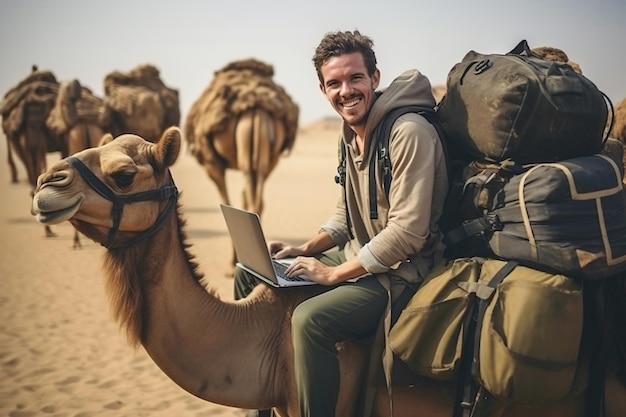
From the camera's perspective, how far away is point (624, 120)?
3639 mm

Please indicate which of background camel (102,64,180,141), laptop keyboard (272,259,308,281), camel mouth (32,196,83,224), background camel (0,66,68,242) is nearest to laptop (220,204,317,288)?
laptop keyboard (272,259,308,281)

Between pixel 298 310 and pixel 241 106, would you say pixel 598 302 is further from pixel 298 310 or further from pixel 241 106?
Result: pixel 241 106

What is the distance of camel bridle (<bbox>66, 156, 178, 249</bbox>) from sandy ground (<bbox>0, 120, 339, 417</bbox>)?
0.20 metres

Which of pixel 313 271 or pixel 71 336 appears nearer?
pixel 313 271

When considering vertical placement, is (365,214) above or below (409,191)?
below

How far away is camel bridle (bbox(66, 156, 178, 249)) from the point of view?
220 centimetres

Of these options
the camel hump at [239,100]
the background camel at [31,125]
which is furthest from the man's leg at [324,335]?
the background camel at [31,125]

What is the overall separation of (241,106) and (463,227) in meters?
6.95

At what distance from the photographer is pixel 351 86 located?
241 cm

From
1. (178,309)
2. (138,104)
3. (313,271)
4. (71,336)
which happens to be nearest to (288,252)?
(313,271)

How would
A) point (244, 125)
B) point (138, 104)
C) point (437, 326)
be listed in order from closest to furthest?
point (437, 326) < point (244, 125) < point (138, 104)

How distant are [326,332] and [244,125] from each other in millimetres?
6815

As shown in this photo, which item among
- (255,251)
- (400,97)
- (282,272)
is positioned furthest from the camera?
(282,272)

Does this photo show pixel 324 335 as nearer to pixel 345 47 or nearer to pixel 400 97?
pixel 400 97
